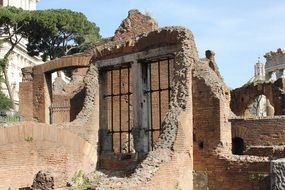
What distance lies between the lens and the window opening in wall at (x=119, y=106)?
1305 cm

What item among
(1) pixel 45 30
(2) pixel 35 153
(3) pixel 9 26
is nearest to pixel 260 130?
(2) pixel 35 153

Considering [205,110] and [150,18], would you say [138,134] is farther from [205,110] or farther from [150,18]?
[150,18]

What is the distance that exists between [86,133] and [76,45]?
23.9 meters

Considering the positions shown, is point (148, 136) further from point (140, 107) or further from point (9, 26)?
point (9, 26)

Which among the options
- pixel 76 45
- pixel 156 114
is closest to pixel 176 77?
pixel 156 114

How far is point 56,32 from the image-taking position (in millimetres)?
32562

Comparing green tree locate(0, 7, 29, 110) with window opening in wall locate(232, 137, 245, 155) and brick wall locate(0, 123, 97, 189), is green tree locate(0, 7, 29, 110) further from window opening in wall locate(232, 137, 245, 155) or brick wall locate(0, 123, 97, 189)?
brick wall locate(0, 123, 97, 189)

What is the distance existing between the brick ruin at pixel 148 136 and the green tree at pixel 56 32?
18429 mm

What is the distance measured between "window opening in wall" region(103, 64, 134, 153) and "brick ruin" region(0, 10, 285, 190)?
6 cm

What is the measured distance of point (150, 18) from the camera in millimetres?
15438

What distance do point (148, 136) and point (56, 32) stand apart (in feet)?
73.4

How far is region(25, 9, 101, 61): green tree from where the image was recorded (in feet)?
105

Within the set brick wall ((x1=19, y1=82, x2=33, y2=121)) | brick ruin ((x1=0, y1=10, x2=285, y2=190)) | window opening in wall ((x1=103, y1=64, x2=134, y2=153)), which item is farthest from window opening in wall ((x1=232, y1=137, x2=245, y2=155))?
Answer: brick wall ((x1=19, y1=82, x2=33, y2=121))

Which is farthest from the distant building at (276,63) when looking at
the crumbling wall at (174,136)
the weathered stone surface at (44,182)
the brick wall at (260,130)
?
the weathered stone surface at (44,182)
